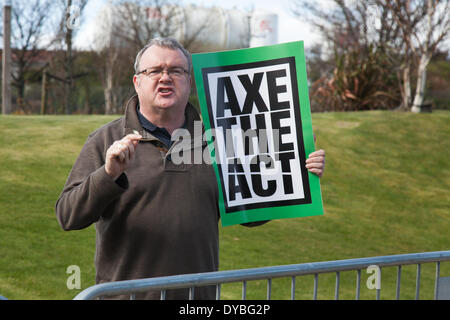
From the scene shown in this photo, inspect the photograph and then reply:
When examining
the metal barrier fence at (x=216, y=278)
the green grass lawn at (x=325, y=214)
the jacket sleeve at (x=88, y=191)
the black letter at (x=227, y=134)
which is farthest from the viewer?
the green grass lawn at (x=325, y=214)

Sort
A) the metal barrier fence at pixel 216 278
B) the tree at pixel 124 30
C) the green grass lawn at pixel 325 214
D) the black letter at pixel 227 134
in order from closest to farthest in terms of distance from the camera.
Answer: the metal barrier fence at pixel 216 278
the black letter at pixel 227 134
the green grass lawn at pixel 325 214
the tree at pixel 124 30

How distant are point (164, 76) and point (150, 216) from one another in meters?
0.61

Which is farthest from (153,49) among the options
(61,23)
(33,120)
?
(61,23)

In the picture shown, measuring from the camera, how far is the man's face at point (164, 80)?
9.27 ft

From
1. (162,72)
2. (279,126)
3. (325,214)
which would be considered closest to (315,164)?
(279,126)

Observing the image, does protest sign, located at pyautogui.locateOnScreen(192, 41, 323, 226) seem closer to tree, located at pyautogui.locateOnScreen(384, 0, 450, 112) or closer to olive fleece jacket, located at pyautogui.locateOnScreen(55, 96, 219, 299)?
olive fleece jacket, located at pyautogui.locateOnScreen(55, 96, 219, 299)

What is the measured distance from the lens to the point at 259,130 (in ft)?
9.31

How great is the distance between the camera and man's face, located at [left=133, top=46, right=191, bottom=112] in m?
2.82

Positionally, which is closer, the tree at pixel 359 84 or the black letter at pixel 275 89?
the black letter at pixel 275 89

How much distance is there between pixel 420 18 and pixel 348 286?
39.2ft

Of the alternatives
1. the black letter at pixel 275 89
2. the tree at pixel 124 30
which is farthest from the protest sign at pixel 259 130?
the tree at pixel 124 30

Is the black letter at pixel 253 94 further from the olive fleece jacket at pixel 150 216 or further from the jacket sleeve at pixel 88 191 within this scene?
the jacket sleeve at pixel 88 191

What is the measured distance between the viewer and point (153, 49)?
287 centimetres

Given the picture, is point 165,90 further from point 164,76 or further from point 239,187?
point 239,187
